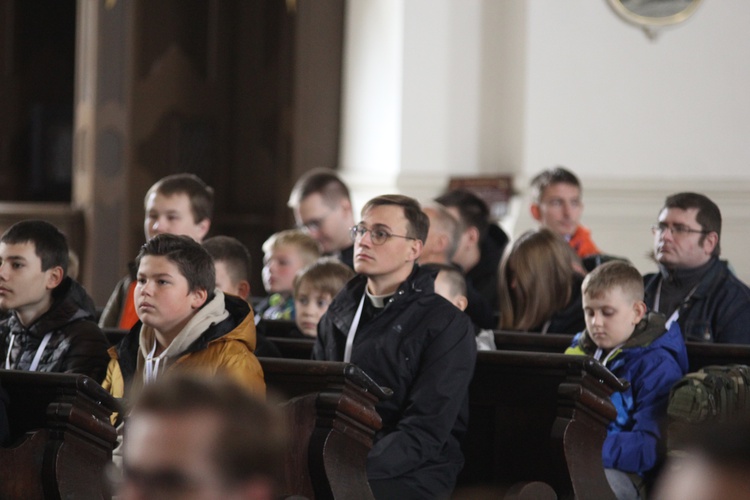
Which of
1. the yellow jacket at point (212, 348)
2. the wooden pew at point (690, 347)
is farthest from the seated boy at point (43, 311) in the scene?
the wooden pew at point (690, 347)

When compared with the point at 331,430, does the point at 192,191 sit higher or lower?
higher

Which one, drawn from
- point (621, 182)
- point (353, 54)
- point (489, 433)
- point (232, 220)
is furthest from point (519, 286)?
point (232, 220)

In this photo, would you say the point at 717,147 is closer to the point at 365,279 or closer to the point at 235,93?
the point at 235,93

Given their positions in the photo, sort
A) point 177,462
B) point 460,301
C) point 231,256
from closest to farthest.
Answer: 1. point 177,462
2. point 460,301
3. point 231,256

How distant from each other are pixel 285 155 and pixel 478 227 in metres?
3.20

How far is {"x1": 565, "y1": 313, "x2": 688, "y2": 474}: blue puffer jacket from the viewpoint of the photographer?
13.8 ft

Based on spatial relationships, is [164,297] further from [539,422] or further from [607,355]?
[607,355]

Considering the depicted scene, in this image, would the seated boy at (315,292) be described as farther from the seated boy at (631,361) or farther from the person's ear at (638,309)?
the person's ear at (638,309)

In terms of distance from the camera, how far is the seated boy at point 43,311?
14.2 feet

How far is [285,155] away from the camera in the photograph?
31.5 ft

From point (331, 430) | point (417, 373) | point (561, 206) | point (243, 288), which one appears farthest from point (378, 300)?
point (561, 206)

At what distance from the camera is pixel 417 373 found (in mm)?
4066

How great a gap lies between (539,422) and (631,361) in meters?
0.39

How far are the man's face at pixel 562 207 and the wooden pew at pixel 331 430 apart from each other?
116 inches
